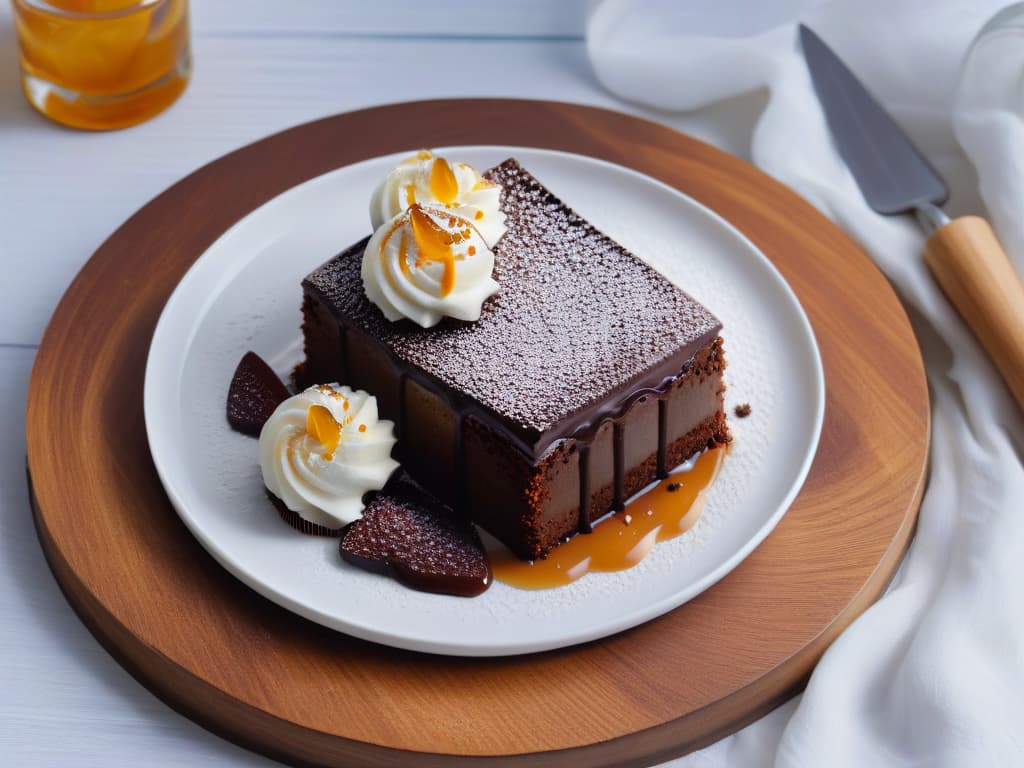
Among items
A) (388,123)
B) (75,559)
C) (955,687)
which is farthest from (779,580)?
(388,123)

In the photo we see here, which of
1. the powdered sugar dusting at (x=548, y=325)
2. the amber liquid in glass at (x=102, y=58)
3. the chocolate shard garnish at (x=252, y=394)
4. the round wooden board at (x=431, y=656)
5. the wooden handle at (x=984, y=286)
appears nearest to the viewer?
the round wooden board at (x=431, y=656)

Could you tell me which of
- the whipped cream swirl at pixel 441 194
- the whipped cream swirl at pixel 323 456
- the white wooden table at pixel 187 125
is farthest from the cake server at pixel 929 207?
the whipped cream swirl at pixel 323 456

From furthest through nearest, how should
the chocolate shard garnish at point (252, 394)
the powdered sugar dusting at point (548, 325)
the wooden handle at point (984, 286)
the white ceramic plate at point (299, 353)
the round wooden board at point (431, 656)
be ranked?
the wooden handle at point (984, 286) → the chocolate shard garnish at point (252, 394) → the powdered sugar dusting at point (548, 325) → the white ceramic plate at point (299, 353) → the round wooden board at point (431, 656)

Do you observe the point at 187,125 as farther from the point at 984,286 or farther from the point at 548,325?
the point at 984,286

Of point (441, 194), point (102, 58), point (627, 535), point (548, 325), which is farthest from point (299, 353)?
point (102, 58)

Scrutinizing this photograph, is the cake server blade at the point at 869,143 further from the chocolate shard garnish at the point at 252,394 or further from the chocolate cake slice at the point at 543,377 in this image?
the chocolate shard garnish at the point at 252,394

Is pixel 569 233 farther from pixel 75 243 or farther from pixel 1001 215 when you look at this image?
pixel 75 243

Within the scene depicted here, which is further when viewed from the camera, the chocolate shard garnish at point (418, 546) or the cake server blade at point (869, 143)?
the cake server blade at point (869, 143)
